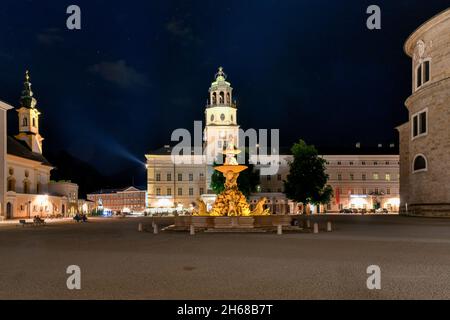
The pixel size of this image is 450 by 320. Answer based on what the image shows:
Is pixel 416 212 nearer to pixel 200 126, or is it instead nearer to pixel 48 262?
pixel 48 262

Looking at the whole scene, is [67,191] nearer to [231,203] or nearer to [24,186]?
[24,186]

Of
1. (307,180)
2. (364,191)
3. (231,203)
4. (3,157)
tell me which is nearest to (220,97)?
(307,180)

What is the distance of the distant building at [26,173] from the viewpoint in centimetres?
5869

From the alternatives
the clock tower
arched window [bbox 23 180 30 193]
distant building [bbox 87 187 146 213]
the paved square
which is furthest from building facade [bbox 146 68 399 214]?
the paved square

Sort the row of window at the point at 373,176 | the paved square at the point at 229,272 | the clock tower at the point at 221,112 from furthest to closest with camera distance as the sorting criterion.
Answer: the row of window at the point at 373,176 → the clock tower at the point at 221,112 → the paved square at the point at 229,272

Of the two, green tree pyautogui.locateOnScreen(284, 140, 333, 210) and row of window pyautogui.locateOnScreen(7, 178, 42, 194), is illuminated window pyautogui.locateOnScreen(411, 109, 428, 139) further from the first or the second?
row of window pyautogui.locateOnScreen(7, 178, 42, 194)

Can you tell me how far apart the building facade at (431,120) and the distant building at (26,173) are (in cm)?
4489

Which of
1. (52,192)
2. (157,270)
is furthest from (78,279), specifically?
(52,192)

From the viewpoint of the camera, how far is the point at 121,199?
15138 centimetres

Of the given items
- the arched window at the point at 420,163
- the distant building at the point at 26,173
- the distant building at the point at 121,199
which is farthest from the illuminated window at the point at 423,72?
the distant building at the point at 121,199

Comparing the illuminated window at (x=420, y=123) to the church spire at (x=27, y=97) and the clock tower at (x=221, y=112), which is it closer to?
the clock tower at (x=221, y=112)

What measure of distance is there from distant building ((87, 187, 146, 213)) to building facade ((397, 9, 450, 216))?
103059 millimetres

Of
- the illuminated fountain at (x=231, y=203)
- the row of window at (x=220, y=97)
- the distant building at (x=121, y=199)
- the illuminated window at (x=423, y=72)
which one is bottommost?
the distant building at (x=121, y=199)

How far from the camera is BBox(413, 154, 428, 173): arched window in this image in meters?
43.2
